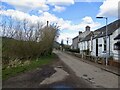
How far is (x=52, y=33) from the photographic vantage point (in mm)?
49781

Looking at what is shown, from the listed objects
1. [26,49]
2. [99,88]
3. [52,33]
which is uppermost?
[52,33]

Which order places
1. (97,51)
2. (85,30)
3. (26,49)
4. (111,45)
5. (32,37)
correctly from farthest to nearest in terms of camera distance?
(85,30) → (97,51) → (111,45) → (32,37) → (26,49)

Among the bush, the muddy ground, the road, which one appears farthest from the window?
the muddy ground

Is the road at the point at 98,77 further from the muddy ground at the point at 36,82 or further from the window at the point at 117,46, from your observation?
the window at the point at 117,46

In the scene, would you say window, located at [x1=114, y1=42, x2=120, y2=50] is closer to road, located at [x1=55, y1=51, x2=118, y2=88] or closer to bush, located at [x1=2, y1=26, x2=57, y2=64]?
→ road, located at [x1=55, y1=51, x2=118, y2=88]

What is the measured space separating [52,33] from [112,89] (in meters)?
38.2

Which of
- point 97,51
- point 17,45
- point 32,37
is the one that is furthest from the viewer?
point 97,51

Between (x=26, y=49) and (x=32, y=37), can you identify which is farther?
(x=32, y=37)

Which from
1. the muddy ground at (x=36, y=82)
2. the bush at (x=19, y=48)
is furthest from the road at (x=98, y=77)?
the bush at (x=19, y=48)

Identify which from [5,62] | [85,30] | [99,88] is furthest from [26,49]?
[85,30]

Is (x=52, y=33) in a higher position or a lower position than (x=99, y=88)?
higher

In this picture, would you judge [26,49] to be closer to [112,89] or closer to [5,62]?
[5,62]

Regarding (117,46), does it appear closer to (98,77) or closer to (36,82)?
(98,77)

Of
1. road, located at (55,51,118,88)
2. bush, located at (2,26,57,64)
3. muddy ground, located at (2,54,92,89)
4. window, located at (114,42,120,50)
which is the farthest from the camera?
window, located at (114,42,120,50)
